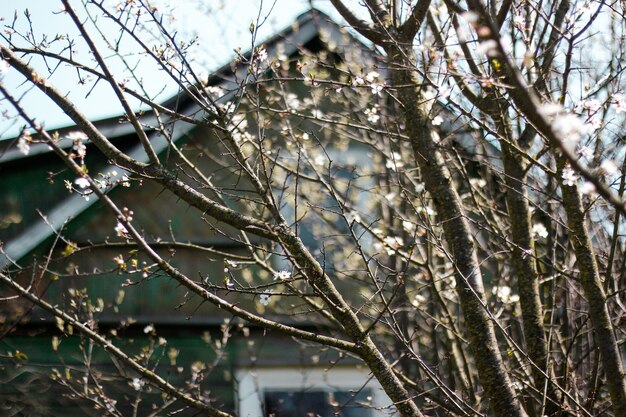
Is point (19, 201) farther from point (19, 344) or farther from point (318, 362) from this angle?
point (318, 362)

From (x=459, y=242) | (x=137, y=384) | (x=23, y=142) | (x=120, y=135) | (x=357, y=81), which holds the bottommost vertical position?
(x=137, y=384)

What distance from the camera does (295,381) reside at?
7.43m

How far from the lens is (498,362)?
4.45m

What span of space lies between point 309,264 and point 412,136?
132 centimetres

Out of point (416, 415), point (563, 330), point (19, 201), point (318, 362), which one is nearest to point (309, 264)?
point (416, 415)

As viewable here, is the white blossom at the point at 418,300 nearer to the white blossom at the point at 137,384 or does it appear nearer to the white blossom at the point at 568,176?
the white blossom at the point at 137,384

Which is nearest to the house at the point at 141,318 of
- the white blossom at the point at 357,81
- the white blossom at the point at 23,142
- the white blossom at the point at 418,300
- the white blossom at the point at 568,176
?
the white blossom at the point at 418,300

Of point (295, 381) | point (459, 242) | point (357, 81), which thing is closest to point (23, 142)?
point (357, 81)

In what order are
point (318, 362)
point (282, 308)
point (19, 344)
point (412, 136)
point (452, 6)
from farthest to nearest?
1. point (282, 308)
2. point (318, 362)
3. point (19, 344)
4. point (412, 136)
5. point (452, 6)

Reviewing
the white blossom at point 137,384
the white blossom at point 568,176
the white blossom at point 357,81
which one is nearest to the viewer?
the white blossom at point 568,176

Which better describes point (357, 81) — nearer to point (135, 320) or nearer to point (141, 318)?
point (135, 320)

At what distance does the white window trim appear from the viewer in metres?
7.22

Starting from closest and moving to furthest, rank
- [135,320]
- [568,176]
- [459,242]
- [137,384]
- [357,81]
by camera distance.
Result: 1. [568,176]
2. [459,242]
3. [357,81]
4. [137,384]
5. [135,320]

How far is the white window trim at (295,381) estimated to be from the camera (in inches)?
284
